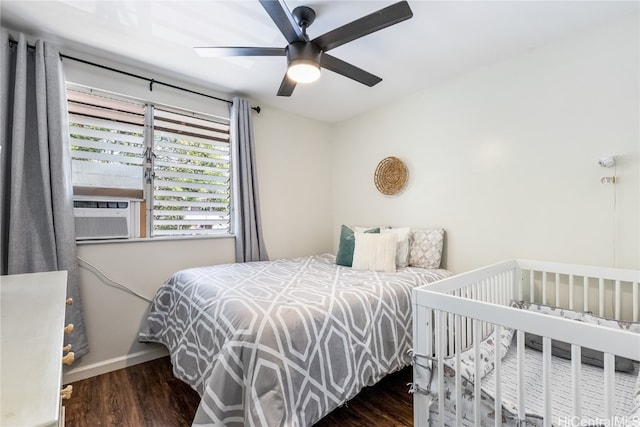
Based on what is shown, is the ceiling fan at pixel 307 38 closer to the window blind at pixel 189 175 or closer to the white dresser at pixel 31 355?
the window blind at pixel 189 175

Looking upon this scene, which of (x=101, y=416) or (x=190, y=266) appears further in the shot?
(x=190, y=266)

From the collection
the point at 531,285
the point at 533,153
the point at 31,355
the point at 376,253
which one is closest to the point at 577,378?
the point at 531,285

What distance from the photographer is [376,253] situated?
2521 millimetres

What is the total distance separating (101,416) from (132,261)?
1070mm

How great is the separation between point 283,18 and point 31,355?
5.29ft

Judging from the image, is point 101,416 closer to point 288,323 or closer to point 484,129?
point 288,323

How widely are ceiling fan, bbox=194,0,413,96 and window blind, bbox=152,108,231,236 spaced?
1146mm

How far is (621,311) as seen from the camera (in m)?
1.78

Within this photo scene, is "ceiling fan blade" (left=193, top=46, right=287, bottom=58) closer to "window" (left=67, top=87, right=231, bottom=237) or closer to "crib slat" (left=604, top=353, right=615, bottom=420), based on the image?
"window" (left=67, top=87, right=231, bottom=237)

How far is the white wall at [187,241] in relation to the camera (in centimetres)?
225

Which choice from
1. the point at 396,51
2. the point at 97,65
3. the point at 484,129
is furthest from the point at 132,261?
the point at 484,129

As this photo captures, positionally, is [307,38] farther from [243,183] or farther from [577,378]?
[577,378]

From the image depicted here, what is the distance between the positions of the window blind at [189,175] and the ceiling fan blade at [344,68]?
1532mm

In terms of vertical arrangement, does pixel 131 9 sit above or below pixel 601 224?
above
